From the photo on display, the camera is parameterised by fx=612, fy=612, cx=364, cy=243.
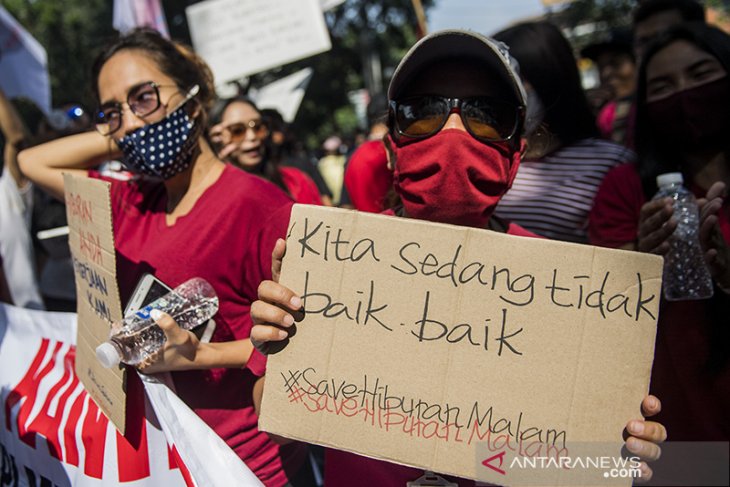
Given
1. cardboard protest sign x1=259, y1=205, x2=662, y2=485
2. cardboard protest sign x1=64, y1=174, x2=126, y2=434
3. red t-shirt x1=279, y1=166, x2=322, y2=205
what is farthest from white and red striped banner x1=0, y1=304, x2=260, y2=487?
red t-shirt x1=279, y1=166, x2=322, y2=205

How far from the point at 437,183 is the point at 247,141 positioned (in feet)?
8.67

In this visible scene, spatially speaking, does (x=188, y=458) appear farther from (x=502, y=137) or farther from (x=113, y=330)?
(x=502, y=137)

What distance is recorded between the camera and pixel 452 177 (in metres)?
1.40

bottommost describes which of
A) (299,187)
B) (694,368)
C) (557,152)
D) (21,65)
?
(694,368)

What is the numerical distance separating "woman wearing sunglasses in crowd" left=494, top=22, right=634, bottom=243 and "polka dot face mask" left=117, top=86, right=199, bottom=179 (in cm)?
122

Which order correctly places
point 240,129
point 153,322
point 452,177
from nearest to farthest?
point 452,177
point 153,322
point 240,129

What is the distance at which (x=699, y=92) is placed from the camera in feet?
6.14

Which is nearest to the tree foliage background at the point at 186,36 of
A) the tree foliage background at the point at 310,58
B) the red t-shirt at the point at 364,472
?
the tree foliage background at the point at 310,58

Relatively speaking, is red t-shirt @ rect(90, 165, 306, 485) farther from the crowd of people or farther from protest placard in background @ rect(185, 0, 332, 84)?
protest placard in background @ rect(185, 0, 332, 84)

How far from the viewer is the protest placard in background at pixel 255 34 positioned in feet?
17.7

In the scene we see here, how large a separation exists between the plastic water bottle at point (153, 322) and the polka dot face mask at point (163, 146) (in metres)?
0.42

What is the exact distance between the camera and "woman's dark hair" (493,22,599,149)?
93.6 inches

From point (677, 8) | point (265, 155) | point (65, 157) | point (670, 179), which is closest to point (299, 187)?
point (265, 155)

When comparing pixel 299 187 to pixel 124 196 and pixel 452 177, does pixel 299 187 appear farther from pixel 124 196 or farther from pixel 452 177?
pixel 452 177
